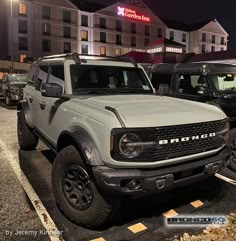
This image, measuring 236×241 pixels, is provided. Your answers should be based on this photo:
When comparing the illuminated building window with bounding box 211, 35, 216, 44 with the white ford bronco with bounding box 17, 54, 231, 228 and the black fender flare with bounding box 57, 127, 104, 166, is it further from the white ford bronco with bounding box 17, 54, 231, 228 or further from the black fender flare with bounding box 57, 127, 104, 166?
the black fender flare with bounding box 57, 127, 104, 166

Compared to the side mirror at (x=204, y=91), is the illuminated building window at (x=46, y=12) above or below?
above

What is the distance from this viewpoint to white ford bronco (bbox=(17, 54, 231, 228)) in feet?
11.0

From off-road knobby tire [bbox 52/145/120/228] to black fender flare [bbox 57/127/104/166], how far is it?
15 centimetres

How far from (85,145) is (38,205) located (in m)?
1.43

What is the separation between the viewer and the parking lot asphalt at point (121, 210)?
12.0ft

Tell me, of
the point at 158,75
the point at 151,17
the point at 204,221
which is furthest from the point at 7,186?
the point at 151,17

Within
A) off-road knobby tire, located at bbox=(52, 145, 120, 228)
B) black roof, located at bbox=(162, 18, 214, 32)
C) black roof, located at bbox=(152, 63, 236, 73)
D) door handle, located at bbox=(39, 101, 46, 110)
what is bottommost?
off-road knobby tire, located at bbox=(52, 145, 120, 228)

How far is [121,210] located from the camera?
4230mm

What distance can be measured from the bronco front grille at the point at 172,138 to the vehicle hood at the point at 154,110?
7cm

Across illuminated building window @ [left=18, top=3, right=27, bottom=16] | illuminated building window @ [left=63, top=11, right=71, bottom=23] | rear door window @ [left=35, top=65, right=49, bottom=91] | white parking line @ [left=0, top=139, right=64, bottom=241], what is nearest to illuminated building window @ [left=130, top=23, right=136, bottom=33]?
illuminated building window @ [left=63, top=11, right=71, bottom=23]

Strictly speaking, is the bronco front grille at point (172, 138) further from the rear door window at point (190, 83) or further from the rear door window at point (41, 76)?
the rear door window at point (41, 76)

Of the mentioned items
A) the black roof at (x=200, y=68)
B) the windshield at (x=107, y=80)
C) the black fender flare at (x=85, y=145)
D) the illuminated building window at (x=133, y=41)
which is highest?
the illuminated building window at (x=133, y=41)

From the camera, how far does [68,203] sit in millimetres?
3945

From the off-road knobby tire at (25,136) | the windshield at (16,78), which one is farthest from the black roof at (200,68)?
the windshield at (16,78)
